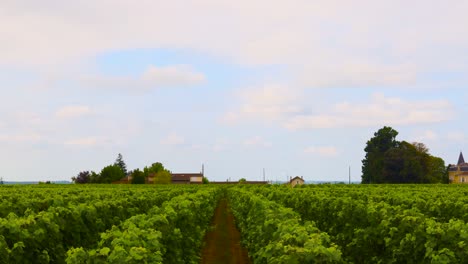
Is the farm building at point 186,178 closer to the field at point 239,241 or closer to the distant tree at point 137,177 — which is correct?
the distant tree at point 137,177

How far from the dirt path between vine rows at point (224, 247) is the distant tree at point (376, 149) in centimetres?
8679

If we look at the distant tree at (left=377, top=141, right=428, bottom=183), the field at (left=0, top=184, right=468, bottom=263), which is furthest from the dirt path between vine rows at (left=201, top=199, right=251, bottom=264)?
the distant tree at (left=377, top=141, right=428, bottom=183)

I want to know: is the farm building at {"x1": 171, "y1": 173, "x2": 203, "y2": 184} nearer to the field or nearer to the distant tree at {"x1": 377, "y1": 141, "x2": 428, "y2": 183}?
the distant tree at {"x1": 377, "y1": 141, "x2": 428, "y2": 183}

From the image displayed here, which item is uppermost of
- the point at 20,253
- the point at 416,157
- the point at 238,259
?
the point at 416,157

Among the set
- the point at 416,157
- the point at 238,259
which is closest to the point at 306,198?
the point at 238,259

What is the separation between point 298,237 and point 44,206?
1679cm

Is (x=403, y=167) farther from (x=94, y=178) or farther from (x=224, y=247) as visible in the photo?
(x=224, y=247)

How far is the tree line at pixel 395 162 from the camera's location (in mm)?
107562

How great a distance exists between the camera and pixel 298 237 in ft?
29.0

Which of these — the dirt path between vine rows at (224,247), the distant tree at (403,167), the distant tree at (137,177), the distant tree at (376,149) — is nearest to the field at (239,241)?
the dirt path between vine rows at (224,247)

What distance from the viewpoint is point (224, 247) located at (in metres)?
23.4

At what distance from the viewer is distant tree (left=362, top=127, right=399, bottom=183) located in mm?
113812

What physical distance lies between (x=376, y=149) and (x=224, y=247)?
97.5 metres

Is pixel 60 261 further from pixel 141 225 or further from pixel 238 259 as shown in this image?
pixel 238 259
